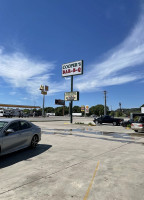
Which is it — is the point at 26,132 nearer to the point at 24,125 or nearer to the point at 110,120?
the point at 24,125

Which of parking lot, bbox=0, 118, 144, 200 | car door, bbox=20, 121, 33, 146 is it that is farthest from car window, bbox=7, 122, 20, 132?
parking lot, bbox=0, 118, 144, 200

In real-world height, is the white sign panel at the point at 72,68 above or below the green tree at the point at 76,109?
above

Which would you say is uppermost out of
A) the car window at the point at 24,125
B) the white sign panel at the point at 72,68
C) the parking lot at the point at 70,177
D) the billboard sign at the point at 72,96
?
the white sign panel at the point at 72,68

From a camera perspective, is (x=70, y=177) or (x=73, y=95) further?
(x=73, y=95)

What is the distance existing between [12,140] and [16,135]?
1.01 ft

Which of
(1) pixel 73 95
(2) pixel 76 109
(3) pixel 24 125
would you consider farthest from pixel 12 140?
(2) pixel 76 109

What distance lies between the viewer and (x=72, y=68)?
33406 millimetres

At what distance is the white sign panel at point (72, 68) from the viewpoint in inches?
1277

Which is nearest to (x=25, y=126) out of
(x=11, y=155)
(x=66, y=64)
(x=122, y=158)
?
(x=11, y=155)

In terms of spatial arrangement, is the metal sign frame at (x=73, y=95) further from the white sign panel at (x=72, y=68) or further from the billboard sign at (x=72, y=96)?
the white sign panel at (x=72, y=68)

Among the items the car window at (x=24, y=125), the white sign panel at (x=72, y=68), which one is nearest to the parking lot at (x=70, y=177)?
the car window at (x=24, y=125)

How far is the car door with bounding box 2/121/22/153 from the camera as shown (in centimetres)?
608

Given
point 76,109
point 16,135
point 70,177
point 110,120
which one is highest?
point 76,109

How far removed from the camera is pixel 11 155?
6.93 metres
